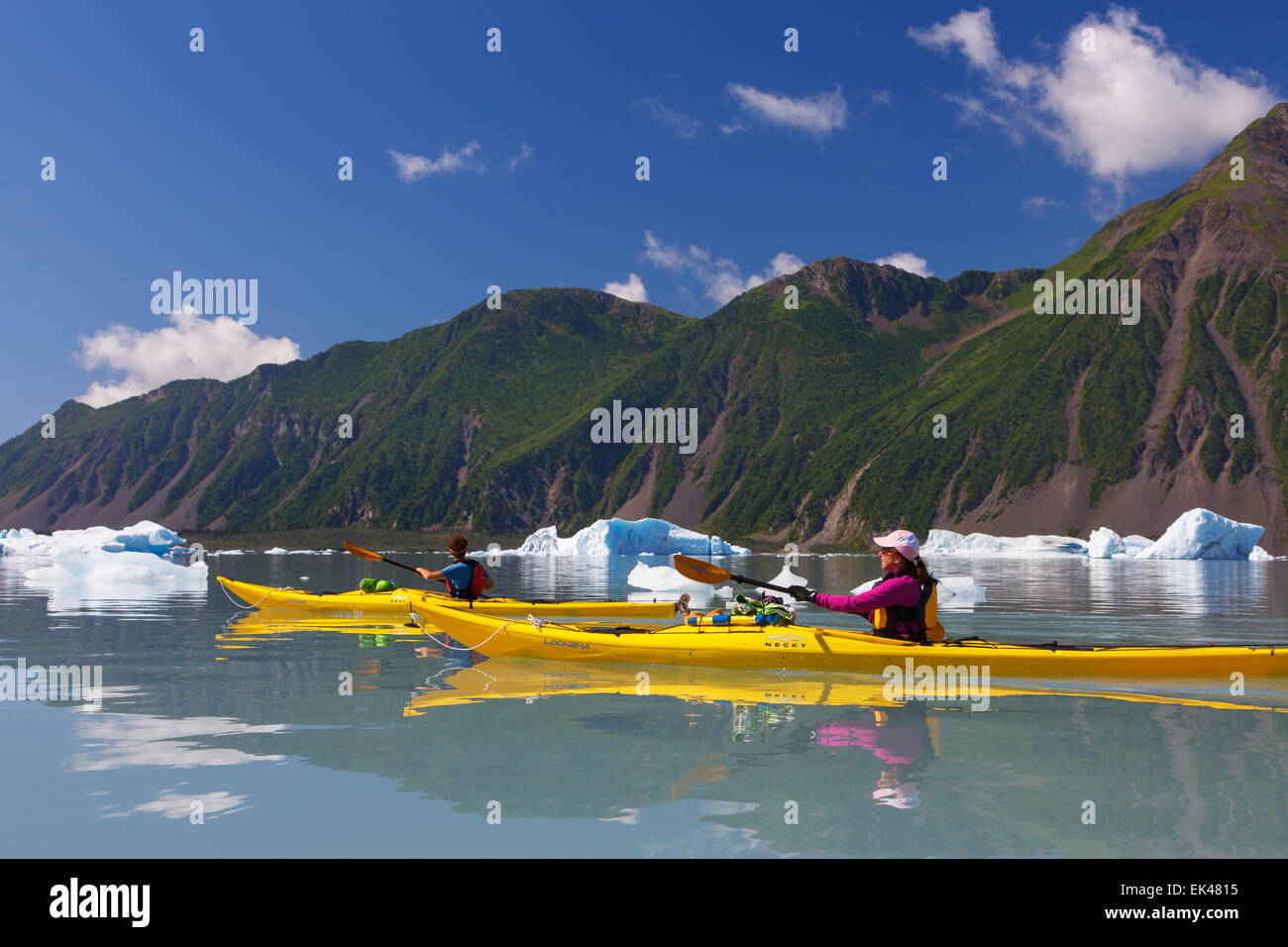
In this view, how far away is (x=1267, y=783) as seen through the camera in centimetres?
873

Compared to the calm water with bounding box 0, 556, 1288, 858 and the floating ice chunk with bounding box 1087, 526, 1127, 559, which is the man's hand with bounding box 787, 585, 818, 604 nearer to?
the calm water with bounding box 0, 556, 1288, 858

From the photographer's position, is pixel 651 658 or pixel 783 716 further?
pixel 651 658

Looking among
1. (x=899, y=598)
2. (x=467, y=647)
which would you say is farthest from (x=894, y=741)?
(x=467, y=647)

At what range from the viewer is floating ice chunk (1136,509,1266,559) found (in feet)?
283

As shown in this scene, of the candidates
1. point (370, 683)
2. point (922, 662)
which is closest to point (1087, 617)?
point (922, 662)

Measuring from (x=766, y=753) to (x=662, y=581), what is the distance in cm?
2652

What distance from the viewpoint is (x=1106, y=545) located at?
98.2 m

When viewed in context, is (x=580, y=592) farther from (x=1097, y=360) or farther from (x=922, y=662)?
A: (x=1097, y=360)

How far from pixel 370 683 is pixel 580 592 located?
23.8m

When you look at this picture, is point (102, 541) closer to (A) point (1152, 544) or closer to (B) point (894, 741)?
(B) point (894, 741)

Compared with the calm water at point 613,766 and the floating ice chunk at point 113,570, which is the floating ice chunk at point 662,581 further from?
the floating ice chunk at point 113,570

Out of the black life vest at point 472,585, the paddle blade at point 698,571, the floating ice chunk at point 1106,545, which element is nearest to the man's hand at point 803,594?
the paddle blade at point 698,571

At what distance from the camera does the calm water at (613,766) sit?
719 centimetres
